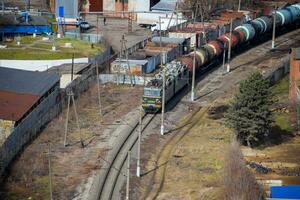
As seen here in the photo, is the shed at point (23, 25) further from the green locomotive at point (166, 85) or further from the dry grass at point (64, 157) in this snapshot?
the green locomotive at point (166, 85)

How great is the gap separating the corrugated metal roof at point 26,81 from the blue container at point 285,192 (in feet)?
60.9

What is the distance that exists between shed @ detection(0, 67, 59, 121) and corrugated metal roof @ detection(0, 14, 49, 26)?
96.0ft

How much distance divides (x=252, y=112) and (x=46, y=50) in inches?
1312

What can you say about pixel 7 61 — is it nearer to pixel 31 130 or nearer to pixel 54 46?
pixel 54 46

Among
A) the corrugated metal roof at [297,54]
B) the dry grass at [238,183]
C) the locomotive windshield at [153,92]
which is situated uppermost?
the corrugated metal roof at [297,54]

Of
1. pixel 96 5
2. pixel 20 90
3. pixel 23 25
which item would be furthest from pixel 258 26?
pixel 96 5

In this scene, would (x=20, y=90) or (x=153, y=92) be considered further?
(x=20, y=90)

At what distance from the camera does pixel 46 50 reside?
211 ft

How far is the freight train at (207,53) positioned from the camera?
41.3m

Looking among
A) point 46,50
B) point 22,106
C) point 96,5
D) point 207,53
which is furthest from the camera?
point 96,5

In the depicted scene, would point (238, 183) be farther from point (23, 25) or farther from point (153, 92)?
point (23, 25)

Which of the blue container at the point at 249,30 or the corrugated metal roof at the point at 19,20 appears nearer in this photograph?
the blue container at the point at 249,30

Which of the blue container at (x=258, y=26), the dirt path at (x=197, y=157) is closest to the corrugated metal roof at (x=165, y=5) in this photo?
the blue container at (x=258, y=26)

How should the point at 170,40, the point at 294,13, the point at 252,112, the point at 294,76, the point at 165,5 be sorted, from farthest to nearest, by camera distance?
the point at 165,5, the point at 294,13, the point at 170,40, the point at 294,76, the point at 252,112
